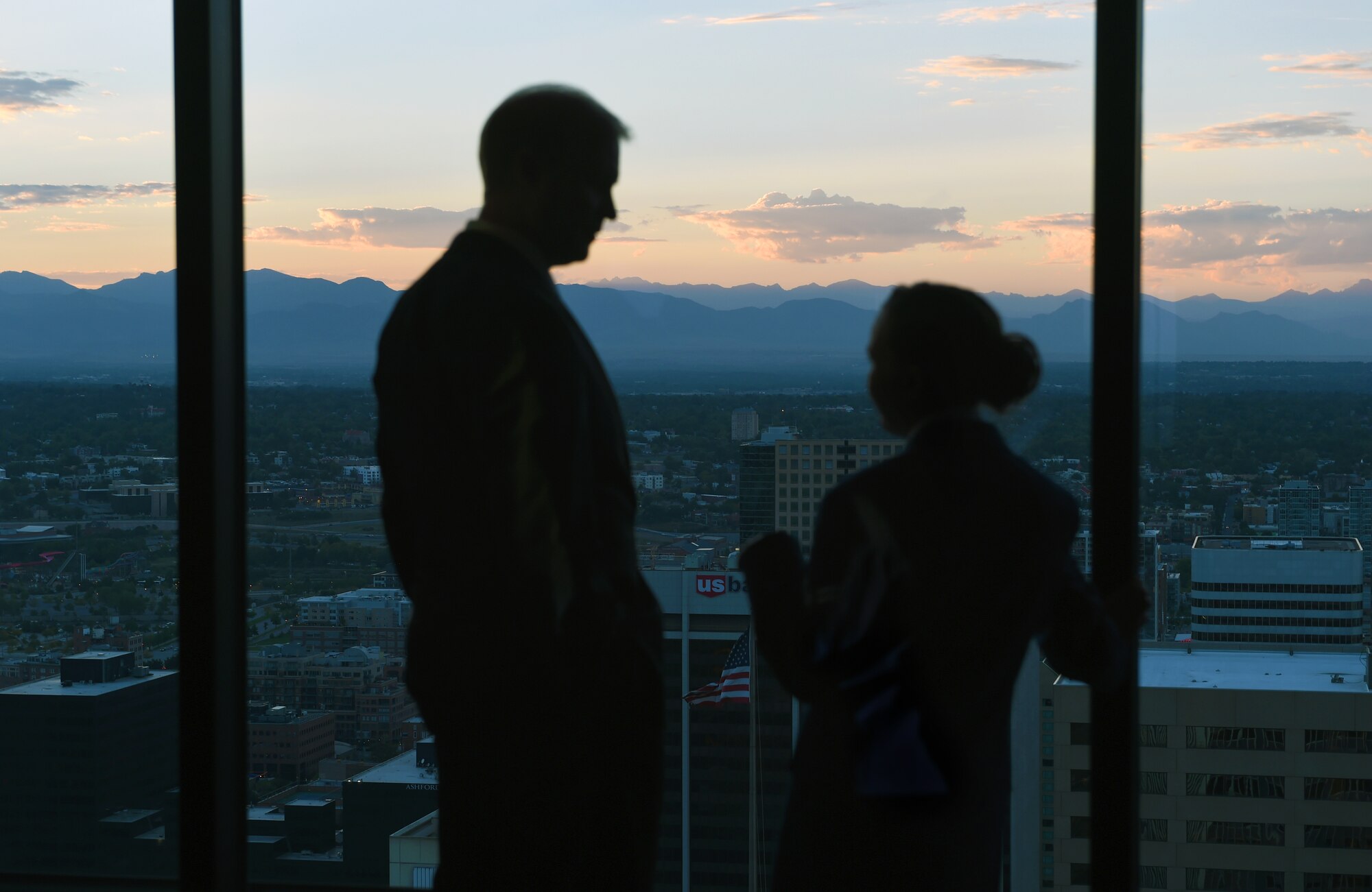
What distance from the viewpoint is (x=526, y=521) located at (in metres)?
1.17

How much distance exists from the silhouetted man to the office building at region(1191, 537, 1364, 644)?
3.12 feet

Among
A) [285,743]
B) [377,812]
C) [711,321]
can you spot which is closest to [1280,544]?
[711,321]

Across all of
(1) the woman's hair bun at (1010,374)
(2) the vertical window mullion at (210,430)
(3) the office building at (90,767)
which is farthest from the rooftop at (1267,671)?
(3) the office building at (90,767)

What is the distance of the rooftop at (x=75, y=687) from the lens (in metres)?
1.99

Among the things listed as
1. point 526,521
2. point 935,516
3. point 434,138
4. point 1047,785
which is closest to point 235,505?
point 434,138

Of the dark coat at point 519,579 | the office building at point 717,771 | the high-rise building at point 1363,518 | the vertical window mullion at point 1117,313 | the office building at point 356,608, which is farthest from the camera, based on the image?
the office building at point 717,771

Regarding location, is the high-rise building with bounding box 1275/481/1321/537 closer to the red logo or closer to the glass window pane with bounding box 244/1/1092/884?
the glass window pane with bounding box 244/1/1092/884

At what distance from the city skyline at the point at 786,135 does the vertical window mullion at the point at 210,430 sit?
0.17ft

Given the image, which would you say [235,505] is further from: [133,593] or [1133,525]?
[1133,525]

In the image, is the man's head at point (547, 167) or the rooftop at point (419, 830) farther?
the rooftop at point (419, 830)

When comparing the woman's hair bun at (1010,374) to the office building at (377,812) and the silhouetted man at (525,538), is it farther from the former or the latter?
the office building at (377,812)

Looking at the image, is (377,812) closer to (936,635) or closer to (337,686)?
(337,686)

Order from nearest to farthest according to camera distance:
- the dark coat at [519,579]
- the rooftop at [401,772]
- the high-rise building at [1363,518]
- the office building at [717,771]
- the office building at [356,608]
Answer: the dark coat at [519,579], the high-rise building at [1363,518], the office building at [356,608], the rooftop at [401,772], the office building at [717,771]

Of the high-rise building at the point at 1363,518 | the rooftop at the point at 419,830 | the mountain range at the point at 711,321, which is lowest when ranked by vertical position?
the rooftop at the point at 419,830
